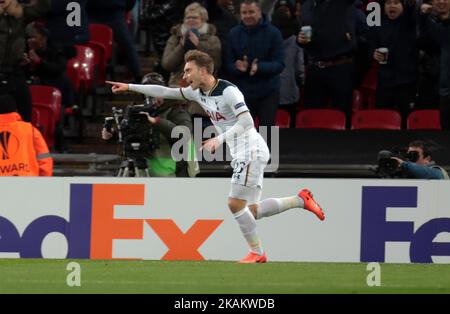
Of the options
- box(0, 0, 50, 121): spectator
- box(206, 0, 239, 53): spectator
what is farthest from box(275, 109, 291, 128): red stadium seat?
box(0, 0, 50, 121): spectator

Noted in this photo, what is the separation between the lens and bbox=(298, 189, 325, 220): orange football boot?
39.3 feet

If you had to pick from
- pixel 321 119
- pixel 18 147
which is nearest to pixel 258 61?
pixel 321 119

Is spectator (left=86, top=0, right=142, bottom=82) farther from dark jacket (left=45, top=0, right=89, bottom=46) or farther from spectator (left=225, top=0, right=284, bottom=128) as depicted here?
spectator (left=225, top=0, right=284, bottom=128)

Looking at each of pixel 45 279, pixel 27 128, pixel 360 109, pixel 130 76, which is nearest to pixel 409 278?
pixel 45 279

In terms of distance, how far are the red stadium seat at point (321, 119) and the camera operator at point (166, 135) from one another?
1.94m

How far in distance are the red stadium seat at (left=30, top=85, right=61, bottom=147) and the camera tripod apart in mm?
2007

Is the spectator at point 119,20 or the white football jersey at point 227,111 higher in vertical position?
the spectator at point 119,20

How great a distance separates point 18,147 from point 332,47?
4004mm

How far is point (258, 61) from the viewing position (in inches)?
571

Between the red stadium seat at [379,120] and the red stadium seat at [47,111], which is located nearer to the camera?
the red stadium seat at [379,120]

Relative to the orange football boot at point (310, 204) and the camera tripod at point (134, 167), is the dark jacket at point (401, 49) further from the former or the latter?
the orange football boot at point (310, 204)

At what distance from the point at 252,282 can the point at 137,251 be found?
2.91 meters

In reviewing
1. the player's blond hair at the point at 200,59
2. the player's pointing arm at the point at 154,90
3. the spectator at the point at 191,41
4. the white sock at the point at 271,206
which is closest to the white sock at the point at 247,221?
the white sock at the point at 271,206

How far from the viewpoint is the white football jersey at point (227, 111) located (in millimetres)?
11359
